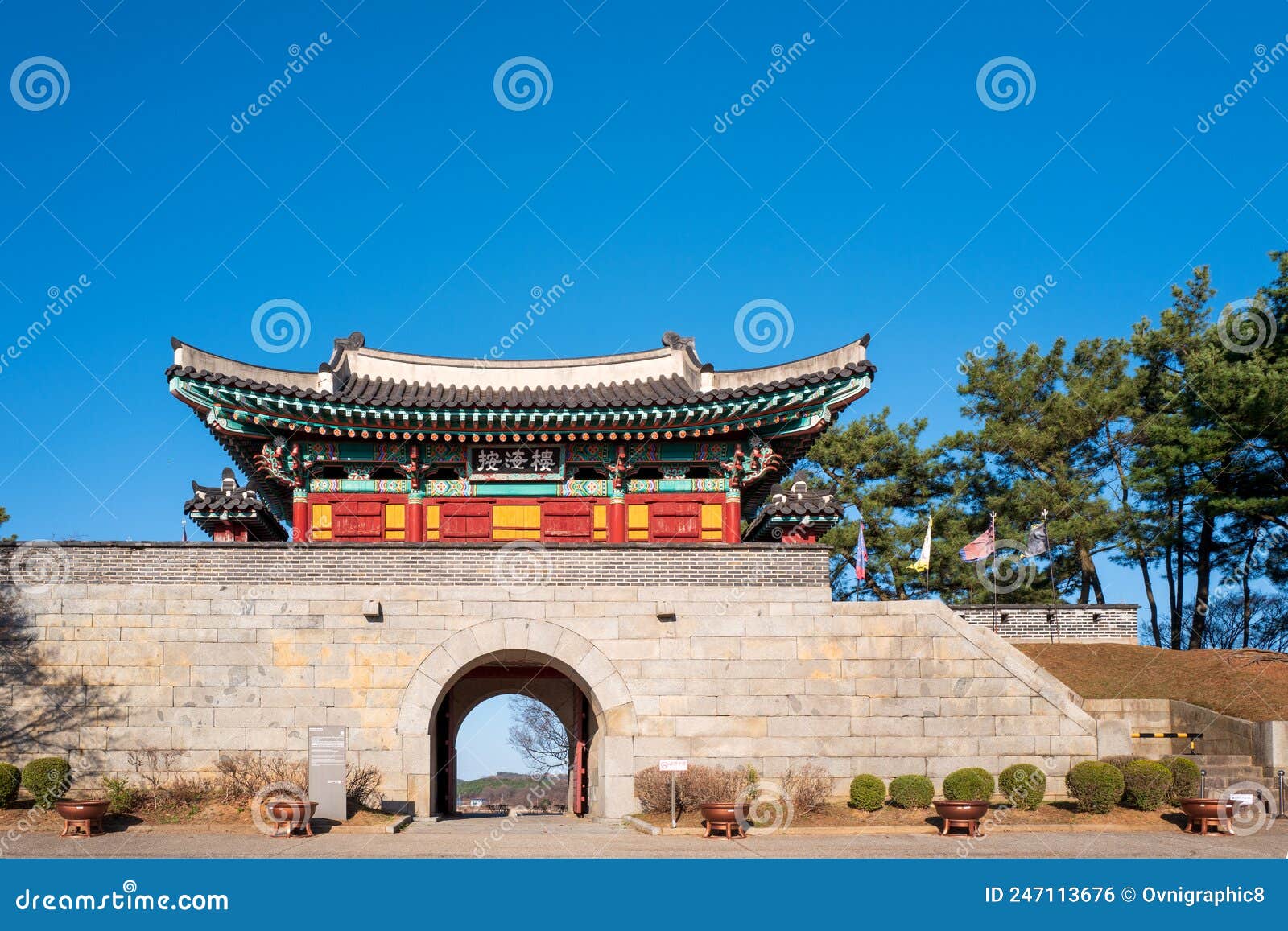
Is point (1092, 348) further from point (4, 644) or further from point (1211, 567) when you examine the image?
point (4, 644)

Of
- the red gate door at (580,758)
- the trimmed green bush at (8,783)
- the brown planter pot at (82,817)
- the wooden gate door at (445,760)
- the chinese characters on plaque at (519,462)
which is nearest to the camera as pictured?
the brown planter pot at (82,817)

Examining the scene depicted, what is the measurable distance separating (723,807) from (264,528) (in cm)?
1363

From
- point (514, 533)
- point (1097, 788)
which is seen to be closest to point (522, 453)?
point (514, 533)

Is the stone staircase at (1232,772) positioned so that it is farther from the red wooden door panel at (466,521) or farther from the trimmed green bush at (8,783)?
the trimmed green bush at (8,783)

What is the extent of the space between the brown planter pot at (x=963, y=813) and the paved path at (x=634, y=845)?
1.02ft

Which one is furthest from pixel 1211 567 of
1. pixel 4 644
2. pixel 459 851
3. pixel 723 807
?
pixel 4 644

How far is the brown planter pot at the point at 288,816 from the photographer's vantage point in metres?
17.2

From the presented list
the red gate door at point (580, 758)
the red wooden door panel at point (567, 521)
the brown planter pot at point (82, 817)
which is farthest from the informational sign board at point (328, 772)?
→ the red wooden door panel at point (567, 521)

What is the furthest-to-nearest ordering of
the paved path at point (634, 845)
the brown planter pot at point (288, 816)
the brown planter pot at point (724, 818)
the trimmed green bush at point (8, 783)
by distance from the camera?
the trimmed green bush at point (8, 783) → the brown planter pot at point (724, 818) → the brown planter pot at point (288, 816) → the paved path at point (634, 845)

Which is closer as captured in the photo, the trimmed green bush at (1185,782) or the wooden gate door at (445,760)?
the trimmed green bush at (1185,782)

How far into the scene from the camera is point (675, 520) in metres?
24.8

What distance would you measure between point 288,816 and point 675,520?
406 inches

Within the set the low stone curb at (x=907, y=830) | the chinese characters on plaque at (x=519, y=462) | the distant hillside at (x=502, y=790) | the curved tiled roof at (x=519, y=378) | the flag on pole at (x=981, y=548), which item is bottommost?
the distant hillside at (x=502, y=790)

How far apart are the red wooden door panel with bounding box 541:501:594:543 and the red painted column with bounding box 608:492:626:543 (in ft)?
1.28
